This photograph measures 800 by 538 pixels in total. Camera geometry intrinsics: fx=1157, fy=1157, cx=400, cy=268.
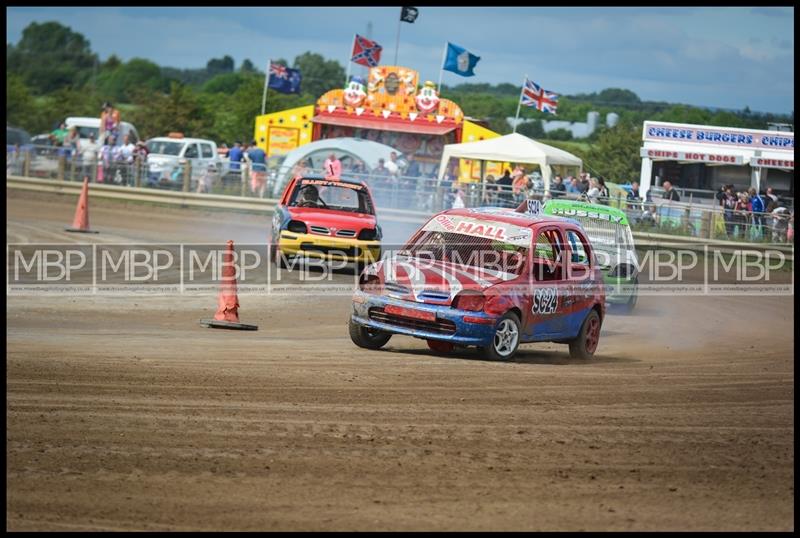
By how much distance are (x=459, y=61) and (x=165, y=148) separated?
10.8m

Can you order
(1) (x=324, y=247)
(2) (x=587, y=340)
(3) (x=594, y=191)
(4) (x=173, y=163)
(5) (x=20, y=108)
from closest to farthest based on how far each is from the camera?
(2) (x=587, y=340)
(1) (x=324, y=247)
(3) (x=594, y=191)
(4) (x=173, y=163)
(5) (x=20, y=108)

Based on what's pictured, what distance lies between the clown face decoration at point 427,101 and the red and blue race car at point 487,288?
27.4m

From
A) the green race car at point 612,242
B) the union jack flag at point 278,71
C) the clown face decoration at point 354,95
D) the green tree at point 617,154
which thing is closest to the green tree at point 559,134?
the green tree at point 617,154

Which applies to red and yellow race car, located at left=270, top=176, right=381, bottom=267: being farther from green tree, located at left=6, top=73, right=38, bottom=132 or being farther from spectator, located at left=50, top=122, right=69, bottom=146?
green tree, located at left=6, top=73, right=38, bottom=132

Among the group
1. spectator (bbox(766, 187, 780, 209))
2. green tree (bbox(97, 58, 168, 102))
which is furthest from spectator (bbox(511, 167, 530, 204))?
green tree (bbox(97, 58, 168, 102))

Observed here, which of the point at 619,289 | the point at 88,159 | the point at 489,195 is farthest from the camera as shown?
the point at 88,159

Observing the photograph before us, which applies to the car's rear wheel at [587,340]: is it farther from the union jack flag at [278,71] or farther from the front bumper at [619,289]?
the union jack flag at [278,71]

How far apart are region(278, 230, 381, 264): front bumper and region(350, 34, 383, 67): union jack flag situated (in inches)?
944

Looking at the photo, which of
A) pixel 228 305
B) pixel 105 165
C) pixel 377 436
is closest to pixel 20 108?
pixel 105 165

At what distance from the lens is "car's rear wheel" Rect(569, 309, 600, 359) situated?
12766 millimetres

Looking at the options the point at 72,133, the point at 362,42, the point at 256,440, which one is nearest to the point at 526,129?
the point at 362,42

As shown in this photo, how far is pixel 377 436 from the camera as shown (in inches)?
302

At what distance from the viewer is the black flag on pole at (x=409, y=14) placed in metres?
43.8

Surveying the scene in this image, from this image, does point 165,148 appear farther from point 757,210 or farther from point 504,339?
point 504,339
